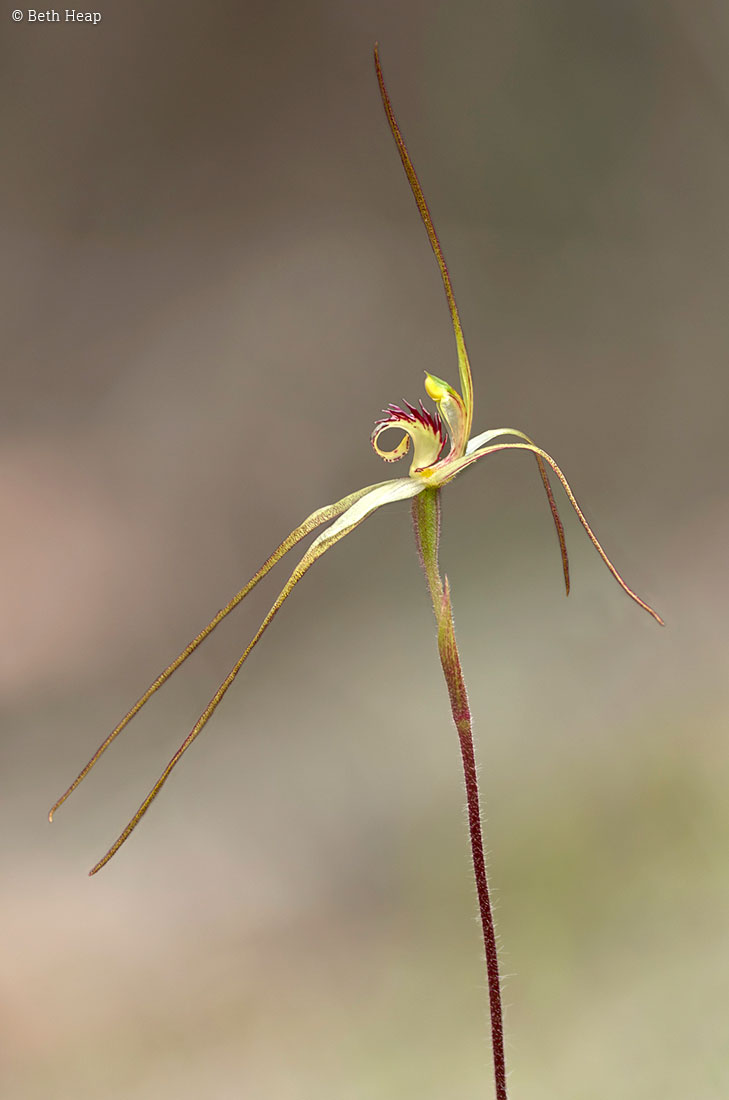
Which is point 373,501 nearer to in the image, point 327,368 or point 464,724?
point 464,724

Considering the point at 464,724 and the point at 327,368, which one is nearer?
the point at 464,724

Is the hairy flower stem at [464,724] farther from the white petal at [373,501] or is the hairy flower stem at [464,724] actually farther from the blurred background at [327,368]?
the blurred background at [327,368]

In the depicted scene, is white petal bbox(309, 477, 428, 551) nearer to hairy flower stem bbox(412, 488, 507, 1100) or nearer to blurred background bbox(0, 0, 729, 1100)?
hairy flower stem bbox(412, 488, 507, 1100)

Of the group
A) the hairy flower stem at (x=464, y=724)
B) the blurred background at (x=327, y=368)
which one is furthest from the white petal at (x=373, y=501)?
the blurred background at (x=327, y=368)

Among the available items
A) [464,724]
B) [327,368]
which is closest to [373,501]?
[464,724]

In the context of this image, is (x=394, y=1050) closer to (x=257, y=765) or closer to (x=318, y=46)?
(x=257, y=765)

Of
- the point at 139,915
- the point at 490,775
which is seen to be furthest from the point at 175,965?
the point at 490,775

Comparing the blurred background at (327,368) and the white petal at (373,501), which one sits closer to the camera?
the white petal at (373,501)

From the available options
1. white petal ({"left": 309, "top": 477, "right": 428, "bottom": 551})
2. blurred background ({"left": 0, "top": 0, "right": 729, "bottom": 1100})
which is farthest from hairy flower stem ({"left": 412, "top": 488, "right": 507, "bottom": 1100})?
blurred background ({"left": 0, "top": 0, "right": 729, "bottom": 1100})
